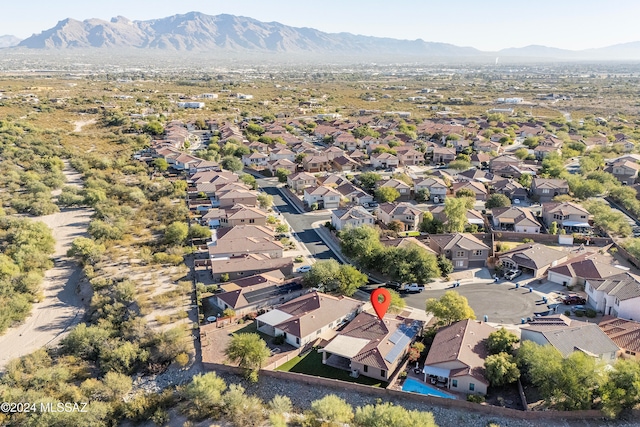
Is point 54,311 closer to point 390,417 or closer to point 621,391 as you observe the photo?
point 390,417

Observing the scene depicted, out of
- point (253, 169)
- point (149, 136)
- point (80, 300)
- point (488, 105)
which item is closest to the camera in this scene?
point (80, 300)

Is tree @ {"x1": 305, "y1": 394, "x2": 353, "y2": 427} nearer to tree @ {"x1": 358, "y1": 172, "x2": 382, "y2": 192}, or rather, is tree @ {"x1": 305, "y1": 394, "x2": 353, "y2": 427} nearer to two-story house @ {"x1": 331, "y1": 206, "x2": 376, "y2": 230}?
two-story house @ {"x1": 331, "y1": 206, "x2": 376, "y2": 230}

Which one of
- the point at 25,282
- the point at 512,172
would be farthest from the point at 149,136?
the point at 512,172

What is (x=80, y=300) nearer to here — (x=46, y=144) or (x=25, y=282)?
(x=25, y=282)

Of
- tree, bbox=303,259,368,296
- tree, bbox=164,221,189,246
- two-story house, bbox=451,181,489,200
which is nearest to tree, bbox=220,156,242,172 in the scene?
tree, bbox=164,221,189,246

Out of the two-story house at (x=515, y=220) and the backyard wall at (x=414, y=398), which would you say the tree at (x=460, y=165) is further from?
the backyard wall at (x=414, y=398)
